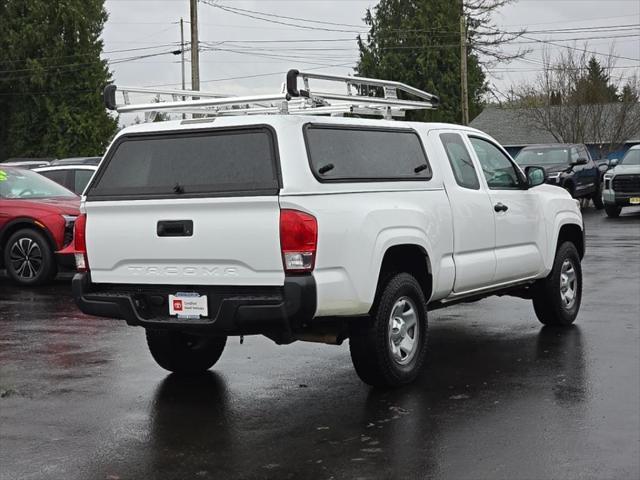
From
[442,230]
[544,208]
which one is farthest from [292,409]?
[544,208]

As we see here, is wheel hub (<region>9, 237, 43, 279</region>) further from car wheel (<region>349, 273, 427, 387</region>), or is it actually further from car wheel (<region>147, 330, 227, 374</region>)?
car wheel (<region>349, 273, 427, 387</region>)

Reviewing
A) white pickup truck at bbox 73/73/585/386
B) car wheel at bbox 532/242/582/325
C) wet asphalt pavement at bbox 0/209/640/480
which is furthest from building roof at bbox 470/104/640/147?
white pickup truck at bbox 73/73/585/386

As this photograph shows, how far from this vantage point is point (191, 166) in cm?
677

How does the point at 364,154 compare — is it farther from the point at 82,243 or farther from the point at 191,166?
the point at 82,243

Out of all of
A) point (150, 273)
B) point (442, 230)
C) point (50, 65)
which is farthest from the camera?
point (50, 65)

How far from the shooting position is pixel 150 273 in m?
6.69

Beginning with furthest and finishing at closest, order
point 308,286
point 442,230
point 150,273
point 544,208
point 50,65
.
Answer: point 50,65 < point 544,208 < point 442,230 < point 150,273 < point 308,286

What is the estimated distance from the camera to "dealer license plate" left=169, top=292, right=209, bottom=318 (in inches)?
256

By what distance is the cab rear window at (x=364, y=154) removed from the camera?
669 centimetres

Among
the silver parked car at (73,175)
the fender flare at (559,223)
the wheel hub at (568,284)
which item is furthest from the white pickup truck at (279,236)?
the silver parked car at (73,175)

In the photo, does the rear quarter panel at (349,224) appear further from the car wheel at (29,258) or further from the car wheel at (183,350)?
the car wheel at (29,258)

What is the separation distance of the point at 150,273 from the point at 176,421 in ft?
3.28

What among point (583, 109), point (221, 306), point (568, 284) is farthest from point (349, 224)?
point (583, 109)

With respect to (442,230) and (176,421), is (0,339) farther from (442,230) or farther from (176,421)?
(442,230)
